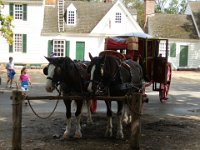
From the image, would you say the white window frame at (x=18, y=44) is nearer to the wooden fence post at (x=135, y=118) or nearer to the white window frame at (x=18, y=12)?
the white window frame at (x=18, y=12)

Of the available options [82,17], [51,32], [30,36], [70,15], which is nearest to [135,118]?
[51,32]

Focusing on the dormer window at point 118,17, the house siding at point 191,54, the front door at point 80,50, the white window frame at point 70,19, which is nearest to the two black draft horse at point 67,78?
the front door at point 80,50

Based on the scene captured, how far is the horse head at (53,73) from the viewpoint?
28.4 feet

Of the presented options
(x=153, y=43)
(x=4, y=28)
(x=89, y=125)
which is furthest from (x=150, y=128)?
(x=4, y=28)

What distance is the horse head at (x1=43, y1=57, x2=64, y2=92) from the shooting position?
865 centimetres

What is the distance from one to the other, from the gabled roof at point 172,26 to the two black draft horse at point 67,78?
113 ft

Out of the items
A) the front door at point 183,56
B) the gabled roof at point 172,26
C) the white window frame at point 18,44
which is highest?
the gabled roof at point 172,26

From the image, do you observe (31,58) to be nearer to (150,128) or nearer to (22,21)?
(22,21)

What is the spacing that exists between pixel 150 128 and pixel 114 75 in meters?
2.17

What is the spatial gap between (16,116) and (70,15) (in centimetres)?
3444

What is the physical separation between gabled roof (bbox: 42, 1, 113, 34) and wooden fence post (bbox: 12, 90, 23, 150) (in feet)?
106

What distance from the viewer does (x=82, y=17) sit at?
137 feet

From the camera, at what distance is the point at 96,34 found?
3994cm

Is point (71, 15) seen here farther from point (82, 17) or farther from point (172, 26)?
point (172, 26)
